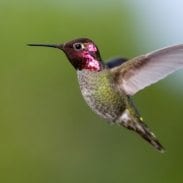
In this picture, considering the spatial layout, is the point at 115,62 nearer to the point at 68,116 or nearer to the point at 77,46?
the point at 77,46

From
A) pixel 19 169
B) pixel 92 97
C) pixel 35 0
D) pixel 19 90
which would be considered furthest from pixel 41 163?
pixel 92 97

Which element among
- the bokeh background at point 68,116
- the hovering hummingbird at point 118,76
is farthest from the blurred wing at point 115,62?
the bokeh background at point 68,116

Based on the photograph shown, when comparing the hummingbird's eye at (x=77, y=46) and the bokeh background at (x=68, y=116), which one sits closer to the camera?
the hummingbird's eye at (x=77, y=46)

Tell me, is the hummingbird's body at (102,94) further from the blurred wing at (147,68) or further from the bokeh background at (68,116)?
the bokeh background at (68,116)

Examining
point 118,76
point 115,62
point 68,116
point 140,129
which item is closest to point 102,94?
point 118,76

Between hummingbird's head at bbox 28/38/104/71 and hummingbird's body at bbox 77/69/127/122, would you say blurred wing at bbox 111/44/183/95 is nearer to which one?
hummingbird's body at bbox 77/69/127/122

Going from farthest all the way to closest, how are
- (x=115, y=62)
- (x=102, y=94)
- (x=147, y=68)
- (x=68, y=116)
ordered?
1. (x=68, y=116)
2. (x=115, y=62)
3. (x=102, y=94)
4. (x=147, y=68)
